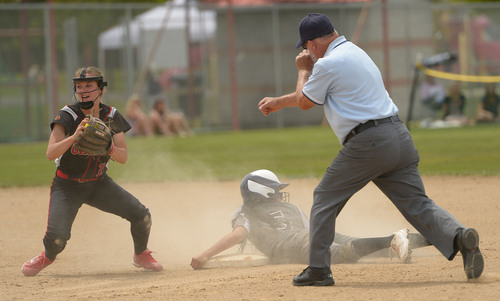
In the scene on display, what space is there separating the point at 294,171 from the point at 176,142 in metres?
6.40

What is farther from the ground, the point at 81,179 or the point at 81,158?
the point at 81,158

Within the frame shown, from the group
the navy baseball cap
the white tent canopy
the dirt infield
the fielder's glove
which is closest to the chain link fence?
the white tent canopy

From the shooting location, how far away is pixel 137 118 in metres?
18.9

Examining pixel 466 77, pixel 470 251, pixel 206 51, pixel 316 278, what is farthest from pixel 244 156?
pixel 470 251

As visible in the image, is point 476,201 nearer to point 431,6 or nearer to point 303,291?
point 303,291

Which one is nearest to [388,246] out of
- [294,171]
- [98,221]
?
[98,221]

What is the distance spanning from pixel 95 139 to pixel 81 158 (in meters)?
0.43

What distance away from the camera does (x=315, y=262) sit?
4.64 m

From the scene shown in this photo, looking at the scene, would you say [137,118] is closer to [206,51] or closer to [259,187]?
[206,51]

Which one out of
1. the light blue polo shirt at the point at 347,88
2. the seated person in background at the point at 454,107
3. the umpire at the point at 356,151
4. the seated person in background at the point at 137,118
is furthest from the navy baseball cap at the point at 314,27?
the seated person in background at the point at 454,107

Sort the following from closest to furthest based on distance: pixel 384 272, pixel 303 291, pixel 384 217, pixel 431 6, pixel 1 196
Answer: pixel 303 291
pixel 384 272
pixel 384 217
pixel 1 196
pixel 431 6

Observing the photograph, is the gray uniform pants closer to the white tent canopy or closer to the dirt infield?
the dirt infield

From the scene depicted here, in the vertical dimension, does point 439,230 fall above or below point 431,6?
below

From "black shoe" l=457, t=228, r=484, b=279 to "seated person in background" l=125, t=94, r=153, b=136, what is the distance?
14.9 meters
